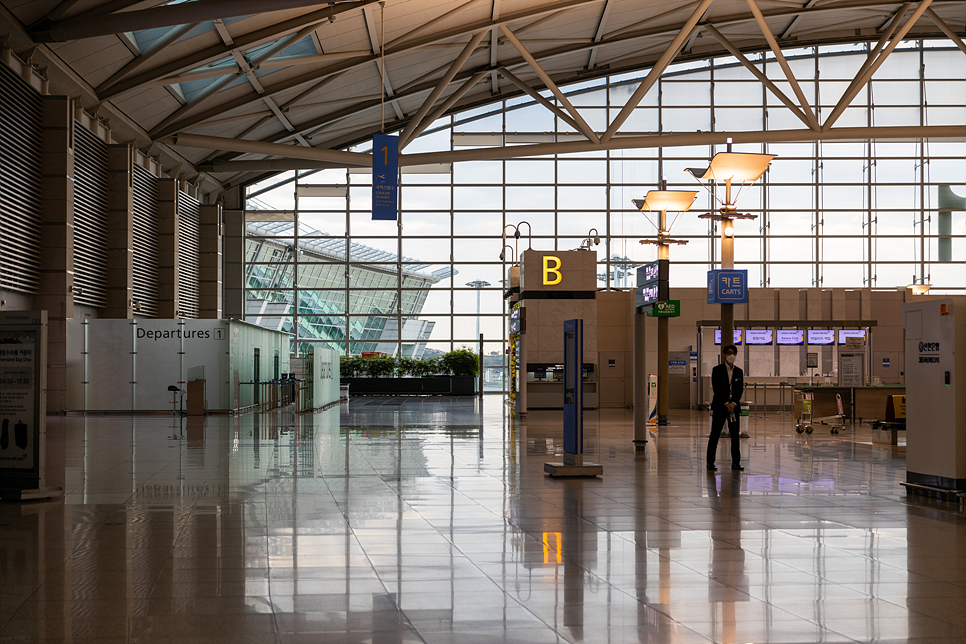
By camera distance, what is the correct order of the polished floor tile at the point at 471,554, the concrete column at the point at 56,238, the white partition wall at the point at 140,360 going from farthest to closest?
the white partition wall at the point at 140,360, the concrete column at the point at 56,238, the polished floor tile at the point at 471,554

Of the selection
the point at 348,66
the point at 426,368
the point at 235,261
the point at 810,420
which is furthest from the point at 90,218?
the point at 810,420

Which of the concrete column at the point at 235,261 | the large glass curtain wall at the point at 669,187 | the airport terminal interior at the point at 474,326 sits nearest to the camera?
the airport terminal interior at the point at 474,326

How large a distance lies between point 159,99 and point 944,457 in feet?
81.3

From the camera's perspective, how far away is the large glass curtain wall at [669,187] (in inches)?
1433

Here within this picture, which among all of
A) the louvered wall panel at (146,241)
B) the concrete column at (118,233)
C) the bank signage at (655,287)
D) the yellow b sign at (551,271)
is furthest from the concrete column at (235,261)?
the bank signage at (655,287)

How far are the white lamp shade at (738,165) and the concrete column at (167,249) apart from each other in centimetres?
2092

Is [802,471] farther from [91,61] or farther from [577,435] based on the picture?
[91,61]

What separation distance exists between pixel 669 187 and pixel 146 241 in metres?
20.4

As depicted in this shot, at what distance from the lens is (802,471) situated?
1140cm

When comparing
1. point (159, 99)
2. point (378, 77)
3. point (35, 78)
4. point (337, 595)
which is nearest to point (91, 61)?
point (35, 78)

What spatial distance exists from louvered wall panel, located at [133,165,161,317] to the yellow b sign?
13532 millimetres

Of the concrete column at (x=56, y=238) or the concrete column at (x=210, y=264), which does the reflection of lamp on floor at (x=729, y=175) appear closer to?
the concrete column at (x=56, y=238)

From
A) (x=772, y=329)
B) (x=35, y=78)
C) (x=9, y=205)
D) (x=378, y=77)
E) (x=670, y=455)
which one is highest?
(x=378, y=77)

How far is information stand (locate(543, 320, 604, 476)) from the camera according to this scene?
1036 centimetres
